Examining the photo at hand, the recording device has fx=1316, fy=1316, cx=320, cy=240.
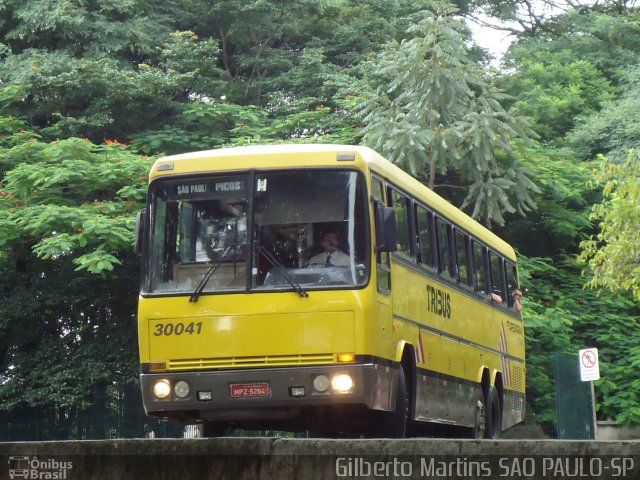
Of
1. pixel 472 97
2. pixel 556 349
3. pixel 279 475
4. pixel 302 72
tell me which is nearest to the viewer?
pixel 279 475

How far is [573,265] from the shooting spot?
109ft

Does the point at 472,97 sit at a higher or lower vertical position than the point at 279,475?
higher

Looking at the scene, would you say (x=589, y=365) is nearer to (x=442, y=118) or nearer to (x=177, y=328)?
(x=442, y=118)

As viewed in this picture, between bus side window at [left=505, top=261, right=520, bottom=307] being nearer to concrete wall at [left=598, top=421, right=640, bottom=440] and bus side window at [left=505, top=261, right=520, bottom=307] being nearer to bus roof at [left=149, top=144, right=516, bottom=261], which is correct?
concrete wall at [left=598, top=421, right=640, bottom=440]

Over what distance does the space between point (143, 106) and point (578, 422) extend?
42.7 ft

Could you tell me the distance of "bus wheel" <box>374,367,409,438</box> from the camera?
1320 centimetres

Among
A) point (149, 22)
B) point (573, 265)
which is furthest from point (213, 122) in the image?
point (573, 265)

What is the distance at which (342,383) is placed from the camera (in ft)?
40.1

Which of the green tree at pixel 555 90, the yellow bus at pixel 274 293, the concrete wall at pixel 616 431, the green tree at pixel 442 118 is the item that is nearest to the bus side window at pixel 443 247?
the yellow bus at pixel 274 293

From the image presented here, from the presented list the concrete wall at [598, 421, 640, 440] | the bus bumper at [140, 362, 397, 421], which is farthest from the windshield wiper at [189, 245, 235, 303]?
the concrete wall at [598, 421, 640, 440]

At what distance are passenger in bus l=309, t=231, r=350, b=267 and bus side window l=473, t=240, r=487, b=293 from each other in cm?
632

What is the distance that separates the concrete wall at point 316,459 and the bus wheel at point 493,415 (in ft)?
40.0

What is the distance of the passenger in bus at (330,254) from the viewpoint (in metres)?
12.4

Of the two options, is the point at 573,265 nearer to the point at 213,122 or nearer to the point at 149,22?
the point at 213,122
